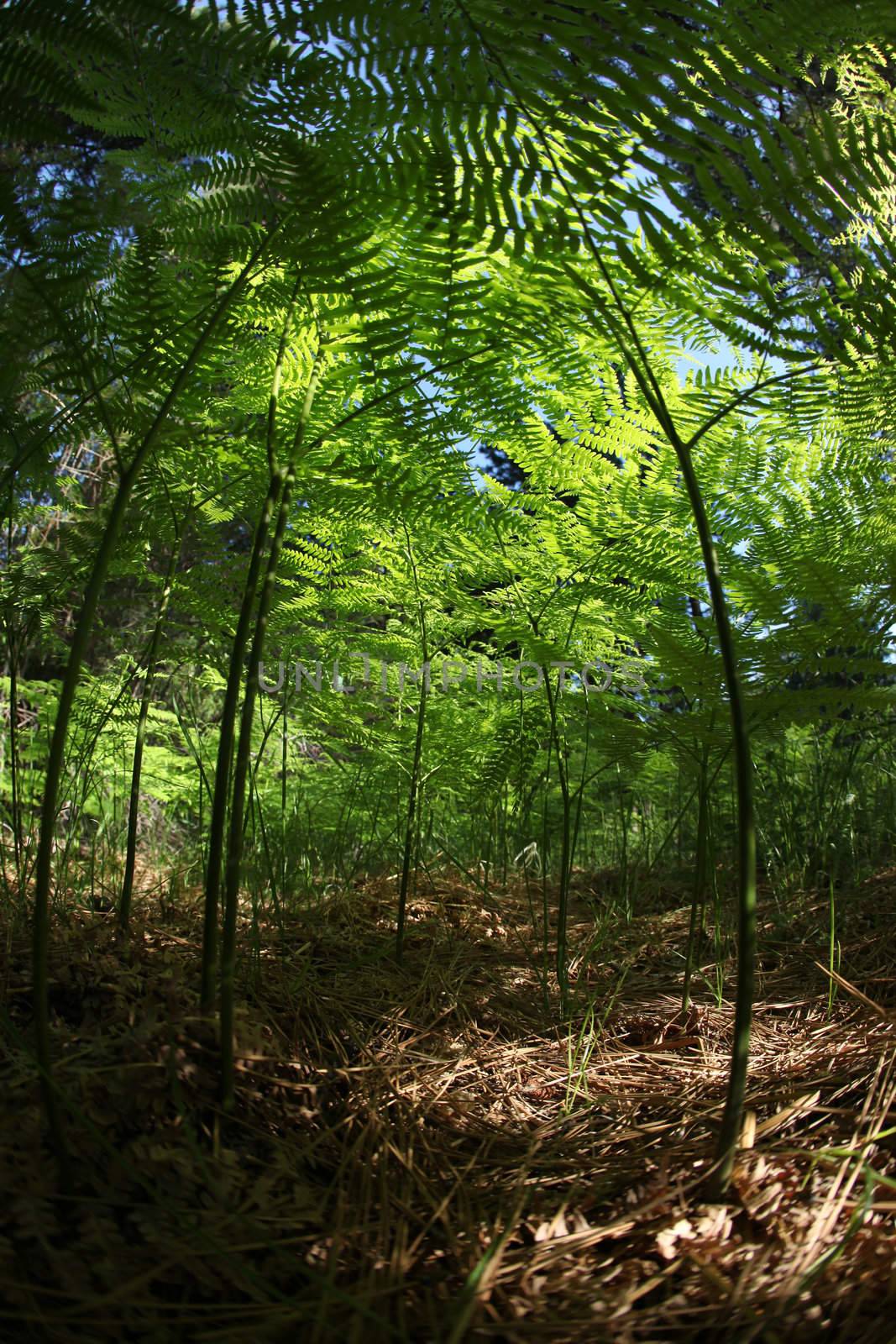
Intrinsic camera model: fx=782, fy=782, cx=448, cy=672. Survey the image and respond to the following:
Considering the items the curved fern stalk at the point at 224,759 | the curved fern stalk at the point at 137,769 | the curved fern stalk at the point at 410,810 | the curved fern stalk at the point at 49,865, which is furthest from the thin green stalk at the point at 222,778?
the curved fern stalk at the point at 410,810

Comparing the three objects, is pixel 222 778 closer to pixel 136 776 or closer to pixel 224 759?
pixel 224 759

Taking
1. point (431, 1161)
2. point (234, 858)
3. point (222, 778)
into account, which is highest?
point (222, 778)

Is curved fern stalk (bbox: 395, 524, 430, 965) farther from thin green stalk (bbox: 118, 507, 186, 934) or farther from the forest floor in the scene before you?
thin green stalk (bbox: 118, 507, 186, 934)

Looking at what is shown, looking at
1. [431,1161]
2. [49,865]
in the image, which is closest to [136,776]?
[49,865]

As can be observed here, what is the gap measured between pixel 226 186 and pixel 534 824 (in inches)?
136

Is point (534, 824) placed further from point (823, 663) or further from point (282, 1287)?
point (282, 1287)

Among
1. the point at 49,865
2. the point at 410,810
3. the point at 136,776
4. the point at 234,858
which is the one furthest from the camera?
the point at 410,810

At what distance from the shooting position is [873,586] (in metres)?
→ 1.81

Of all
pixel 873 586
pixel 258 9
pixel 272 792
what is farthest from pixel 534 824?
pixel 258 9

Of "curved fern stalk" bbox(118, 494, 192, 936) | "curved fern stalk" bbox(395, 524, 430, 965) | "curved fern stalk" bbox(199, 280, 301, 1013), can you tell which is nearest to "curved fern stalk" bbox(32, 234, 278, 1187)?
"curved fern stalk" bbox(199, 280, 301, 1013)

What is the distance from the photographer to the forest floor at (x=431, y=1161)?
2.81 feet

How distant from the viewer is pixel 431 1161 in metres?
1.22

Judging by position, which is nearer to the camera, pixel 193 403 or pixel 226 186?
pixel 226 186

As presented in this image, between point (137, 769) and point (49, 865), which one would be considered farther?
point (137, 769)
